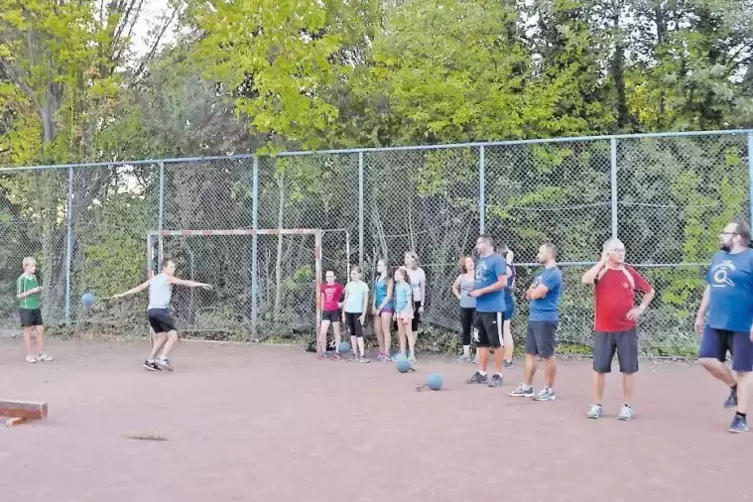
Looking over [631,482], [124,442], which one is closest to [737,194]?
[631,482]

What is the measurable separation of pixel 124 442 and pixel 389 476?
2.36 meters

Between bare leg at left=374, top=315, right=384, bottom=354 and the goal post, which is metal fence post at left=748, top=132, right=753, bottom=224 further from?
the goal post

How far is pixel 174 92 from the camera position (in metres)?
13.7

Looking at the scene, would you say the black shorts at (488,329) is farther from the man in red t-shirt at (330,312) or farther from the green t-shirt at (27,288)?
the green t-shirt at (27,288)

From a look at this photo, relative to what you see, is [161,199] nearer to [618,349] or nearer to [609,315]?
[609,315]

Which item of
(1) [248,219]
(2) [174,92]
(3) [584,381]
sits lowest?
(3) [584,381]

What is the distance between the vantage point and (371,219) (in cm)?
1184

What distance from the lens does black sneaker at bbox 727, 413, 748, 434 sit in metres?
6.13

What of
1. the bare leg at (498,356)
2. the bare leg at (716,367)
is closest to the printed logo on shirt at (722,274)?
the bare leg at (716,367)

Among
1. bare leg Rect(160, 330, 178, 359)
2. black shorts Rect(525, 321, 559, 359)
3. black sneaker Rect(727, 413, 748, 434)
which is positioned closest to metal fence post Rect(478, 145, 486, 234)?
black shorts Rect(525, 321, 559, 359)

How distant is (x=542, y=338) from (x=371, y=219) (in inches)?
194

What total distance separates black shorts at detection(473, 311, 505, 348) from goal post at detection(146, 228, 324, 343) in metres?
3.72

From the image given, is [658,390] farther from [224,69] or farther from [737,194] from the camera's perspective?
[224,69]

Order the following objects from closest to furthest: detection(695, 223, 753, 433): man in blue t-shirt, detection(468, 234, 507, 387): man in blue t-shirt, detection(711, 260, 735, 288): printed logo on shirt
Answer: detection(695, 223, 753, 433): man in blue t-shirt
detection(711, 260, 735, 288): printed logo on shirt
detection(468, 234, 507, 387): man in blue t-shirt
